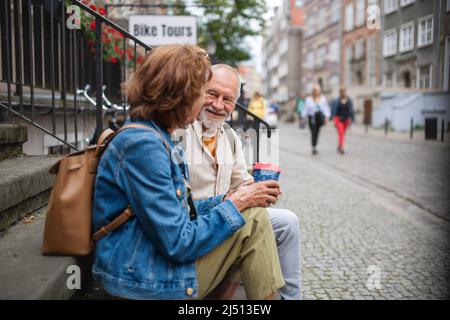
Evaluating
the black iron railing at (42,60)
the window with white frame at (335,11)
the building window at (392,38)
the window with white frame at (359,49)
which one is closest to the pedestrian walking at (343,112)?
the building window at (392,38)

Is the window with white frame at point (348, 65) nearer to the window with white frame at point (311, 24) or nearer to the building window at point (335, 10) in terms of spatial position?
the building window at point (335, 10)

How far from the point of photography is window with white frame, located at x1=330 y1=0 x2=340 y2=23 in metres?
40.4

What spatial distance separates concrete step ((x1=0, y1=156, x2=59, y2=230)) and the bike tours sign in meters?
3.90

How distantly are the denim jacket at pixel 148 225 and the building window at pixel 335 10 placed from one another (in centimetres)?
4203

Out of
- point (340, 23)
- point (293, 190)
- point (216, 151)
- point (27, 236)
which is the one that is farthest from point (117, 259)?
point (340, 23)

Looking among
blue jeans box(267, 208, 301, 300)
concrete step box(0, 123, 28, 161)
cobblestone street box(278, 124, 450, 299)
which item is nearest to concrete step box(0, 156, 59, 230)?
concrete step box(0, 123, 28, 161)

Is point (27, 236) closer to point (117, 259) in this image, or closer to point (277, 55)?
point (117, 259)

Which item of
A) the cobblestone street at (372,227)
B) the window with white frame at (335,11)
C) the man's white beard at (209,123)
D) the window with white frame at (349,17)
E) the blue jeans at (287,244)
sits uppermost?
the window with white frame at (335,11)

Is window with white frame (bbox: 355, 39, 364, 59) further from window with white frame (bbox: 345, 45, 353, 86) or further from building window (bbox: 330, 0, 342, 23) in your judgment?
building window (bbox: 330, 0, 342, 23)

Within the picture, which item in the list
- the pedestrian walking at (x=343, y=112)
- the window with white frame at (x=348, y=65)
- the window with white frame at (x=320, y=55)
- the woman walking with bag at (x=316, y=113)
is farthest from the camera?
the window with white frame at (x=320, y=55)

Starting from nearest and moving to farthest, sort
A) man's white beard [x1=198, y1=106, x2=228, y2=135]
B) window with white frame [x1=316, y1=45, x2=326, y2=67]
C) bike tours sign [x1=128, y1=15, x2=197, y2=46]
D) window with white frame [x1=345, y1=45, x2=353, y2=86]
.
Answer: man's white beard [x1=198, y1=106, x2=228, y2=135]
bike tours sign [x1=128, y1=15, x2=197, y2=46]
window with white frame [x1=345, y1=45, x2=353, y2=86]
window with white frame [x1=316, y1=45, x2=326, y2=67]

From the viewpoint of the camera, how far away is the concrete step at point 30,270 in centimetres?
157

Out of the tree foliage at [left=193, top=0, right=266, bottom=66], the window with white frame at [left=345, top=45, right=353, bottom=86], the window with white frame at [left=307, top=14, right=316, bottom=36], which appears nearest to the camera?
the tree foliage at [left=193, top=0, right=266, bottom=66]

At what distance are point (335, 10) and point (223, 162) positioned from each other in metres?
42.9
